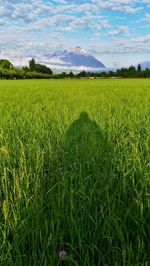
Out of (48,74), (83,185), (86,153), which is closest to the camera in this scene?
(83,185)

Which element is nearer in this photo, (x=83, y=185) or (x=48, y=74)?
(x=83, y=185)

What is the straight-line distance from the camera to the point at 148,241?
4.97 feet

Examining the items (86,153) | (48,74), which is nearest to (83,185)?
(86,153)

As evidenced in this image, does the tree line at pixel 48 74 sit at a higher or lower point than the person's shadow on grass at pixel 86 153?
higher

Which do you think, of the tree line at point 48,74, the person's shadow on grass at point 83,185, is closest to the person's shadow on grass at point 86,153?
the person's shadow on grass at point 83,185

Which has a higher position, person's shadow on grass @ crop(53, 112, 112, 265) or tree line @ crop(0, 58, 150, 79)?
tree line @ crop(0, 58, 150, 79)

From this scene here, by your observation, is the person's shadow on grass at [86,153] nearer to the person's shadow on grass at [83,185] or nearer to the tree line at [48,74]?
the person's shadow on grass at [83,185]

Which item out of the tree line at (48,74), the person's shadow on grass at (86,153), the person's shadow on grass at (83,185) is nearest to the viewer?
the person's shadow on grass at (83,185)

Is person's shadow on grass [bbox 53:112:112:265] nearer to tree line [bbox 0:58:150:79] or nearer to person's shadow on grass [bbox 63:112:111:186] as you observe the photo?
person's shadow on grass [bbox 63:112:111:186]

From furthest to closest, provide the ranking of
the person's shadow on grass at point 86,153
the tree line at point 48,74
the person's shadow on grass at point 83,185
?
1. the tree line at point 48,74
2. the person's shadow on grass at point 86,153
3. the person's shadow on grass at point 83,185

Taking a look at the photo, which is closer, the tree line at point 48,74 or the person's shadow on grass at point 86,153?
the person's shadow on grass at point 86,153

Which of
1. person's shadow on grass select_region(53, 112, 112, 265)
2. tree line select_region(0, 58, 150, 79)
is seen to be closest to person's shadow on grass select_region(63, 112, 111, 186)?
person's shadow on grass select_region(53, 112, 112, 265)

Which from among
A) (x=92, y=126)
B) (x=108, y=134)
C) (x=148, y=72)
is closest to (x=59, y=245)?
(x=108, y=134)

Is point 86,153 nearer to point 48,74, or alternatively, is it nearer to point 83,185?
point 83,185
